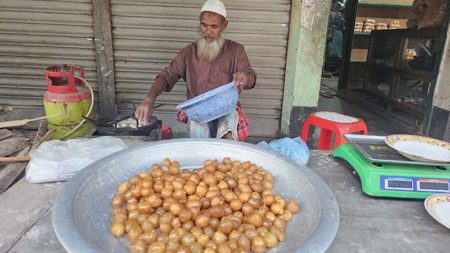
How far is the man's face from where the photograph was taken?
2.87 meters

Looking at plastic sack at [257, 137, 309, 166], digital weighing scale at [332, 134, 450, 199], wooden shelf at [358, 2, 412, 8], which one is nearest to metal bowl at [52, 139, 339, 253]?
plastic sack at [257, 137, 309, 166]

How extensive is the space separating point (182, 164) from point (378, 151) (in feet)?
3.24

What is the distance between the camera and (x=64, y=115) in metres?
3.43

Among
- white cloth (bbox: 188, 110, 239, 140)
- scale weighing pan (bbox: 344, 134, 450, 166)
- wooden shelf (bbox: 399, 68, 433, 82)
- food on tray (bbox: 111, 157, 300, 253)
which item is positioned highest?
wooden shelf (bbox: 399, 68, 433, 82)

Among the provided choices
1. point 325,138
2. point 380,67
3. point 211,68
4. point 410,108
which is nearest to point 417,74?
point 410,108

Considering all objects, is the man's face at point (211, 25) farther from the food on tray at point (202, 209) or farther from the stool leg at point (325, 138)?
the food on tray at point (202, 209)

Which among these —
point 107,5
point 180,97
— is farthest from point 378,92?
point 107,5

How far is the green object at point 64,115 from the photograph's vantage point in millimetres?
3400

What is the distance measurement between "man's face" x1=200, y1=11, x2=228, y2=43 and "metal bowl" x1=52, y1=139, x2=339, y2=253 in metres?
1.50

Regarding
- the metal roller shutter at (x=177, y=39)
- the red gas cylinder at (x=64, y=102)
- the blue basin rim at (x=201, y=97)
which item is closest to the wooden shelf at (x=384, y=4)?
the metal roller shutter at (x=177, y=39)

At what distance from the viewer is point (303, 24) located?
4.03 metres

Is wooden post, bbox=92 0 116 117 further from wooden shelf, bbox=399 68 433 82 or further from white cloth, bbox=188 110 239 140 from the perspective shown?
wooden shelf, bbox=399 68 433 82

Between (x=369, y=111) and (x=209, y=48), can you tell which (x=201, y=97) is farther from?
(x=369, y=111)

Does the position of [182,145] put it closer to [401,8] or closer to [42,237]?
[42,237]
